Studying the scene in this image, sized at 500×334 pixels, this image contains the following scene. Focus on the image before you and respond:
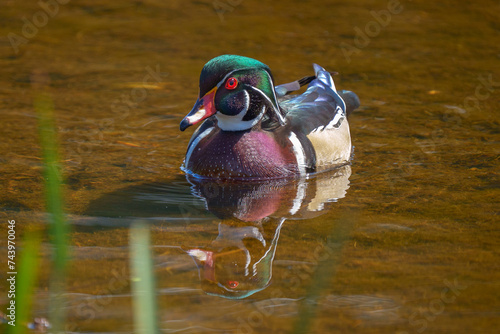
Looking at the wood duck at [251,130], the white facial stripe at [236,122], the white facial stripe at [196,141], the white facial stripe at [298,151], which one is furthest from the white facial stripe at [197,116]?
the white facial stripe at [298,151]

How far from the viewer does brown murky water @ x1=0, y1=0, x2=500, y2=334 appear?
4328 millimetres

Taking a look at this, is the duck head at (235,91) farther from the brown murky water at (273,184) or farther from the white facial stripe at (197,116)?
the brown murky water at (273,184)

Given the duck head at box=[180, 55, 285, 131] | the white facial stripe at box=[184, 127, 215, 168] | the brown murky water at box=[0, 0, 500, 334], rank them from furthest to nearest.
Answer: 1. the white facial stripe at box=[184, 127, 215, 168]
2. the duck head at box=[180, 55, 285, 131]
3. the brown murky water at box=[0, 0, 500, 334]

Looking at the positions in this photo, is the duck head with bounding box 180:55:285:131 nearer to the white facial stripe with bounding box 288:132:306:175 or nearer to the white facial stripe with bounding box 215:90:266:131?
the white facial stripe with bounding box 215:90:266:131

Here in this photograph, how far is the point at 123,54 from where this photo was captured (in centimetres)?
1055

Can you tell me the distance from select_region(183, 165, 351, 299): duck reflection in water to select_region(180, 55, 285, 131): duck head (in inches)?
26.1

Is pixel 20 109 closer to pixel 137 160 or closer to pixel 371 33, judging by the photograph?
pixel 137 160

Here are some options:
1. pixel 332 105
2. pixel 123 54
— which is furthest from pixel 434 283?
pixel 123 54

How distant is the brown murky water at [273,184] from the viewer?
14.2 ft

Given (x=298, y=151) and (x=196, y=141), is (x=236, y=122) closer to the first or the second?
(x=196, y=141)

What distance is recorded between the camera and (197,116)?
252 inches

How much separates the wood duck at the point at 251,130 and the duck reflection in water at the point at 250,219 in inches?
5.3

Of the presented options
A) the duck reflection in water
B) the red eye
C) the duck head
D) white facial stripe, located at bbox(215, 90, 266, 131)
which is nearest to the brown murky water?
the duck reflection in water

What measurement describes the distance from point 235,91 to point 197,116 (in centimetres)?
43
